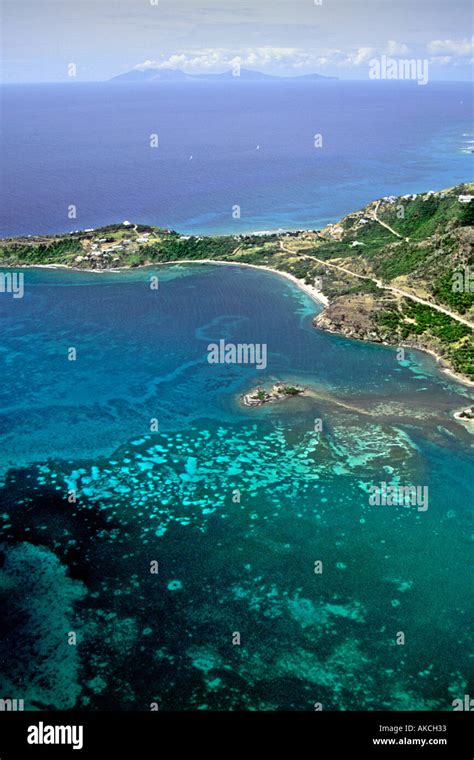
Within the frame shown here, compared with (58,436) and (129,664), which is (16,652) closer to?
(129,664)

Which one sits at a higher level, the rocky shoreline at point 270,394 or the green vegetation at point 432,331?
the green vegetation at point 432,331

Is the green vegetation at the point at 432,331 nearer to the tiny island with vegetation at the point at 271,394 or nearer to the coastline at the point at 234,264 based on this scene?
the coastline at the point at 234,264

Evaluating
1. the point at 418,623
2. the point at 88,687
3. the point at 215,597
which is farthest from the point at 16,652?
the point at 418,623
